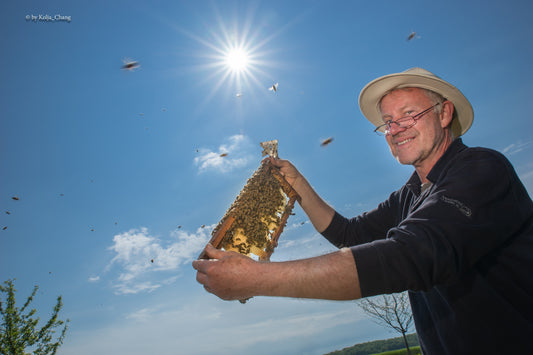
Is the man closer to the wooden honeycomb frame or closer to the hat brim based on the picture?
the hat brim

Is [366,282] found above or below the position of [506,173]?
below

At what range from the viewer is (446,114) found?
462 centimetres

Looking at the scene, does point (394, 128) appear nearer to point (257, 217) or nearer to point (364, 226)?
point (364, 226)

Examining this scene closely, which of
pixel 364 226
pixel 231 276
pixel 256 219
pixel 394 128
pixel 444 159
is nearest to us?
pixel 231 276

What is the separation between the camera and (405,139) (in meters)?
4.43

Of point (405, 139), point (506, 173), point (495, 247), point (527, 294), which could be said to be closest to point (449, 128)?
point (405, 139)

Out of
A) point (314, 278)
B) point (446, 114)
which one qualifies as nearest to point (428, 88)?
point (446, 114)

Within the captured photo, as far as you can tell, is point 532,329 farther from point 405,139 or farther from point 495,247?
point 405,139

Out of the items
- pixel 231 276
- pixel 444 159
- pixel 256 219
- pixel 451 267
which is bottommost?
pixel 451 267

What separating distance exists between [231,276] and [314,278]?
783 mm

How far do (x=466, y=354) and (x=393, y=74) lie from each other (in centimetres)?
362

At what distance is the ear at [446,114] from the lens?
14.9ft

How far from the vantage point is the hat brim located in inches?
176

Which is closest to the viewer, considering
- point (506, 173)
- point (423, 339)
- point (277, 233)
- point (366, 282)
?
point (366, 282)
